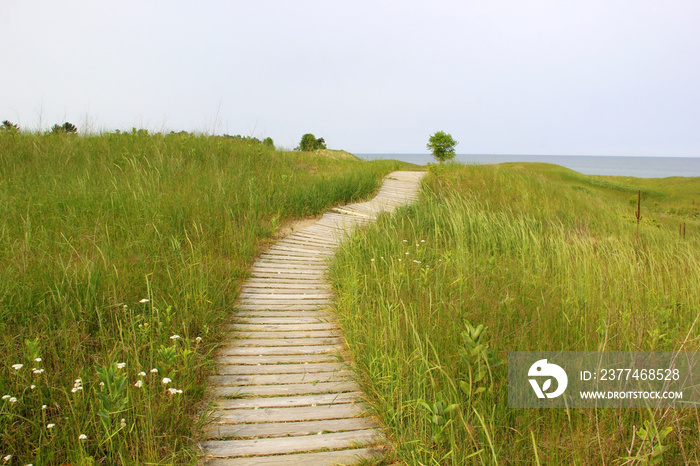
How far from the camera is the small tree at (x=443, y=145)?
1546cm

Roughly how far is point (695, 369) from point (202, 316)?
11.6ft

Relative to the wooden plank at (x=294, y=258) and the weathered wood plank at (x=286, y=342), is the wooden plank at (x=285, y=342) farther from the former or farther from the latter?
the wooden plank at (x=294, y=258)

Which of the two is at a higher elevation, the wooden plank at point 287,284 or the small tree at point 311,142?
the small tree at point 311,142

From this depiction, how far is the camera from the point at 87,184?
6.29 m

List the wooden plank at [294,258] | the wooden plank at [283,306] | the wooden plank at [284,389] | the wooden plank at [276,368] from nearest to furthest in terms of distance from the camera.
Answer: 1. the wooden plank at [284,389]
2. the wooden plank at [276,368]
3. the wooden plank at [283,306]
4. the wooden plank at [294,258]

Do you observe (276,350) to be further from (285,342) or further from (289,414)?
(289,414)

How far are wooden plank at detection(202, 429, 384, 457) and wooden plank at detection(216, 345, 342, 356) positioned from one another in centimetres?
104

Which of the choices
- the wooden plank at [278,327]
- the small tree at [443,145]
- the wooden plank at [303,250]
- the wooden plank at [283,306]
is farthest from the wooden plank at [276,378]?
the small tree at [443,145]

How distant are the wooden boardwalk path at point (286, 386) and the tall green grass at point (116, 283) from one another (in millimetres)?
192

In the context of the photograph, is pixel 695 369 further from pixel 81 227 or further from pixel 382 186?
pixel 382 186

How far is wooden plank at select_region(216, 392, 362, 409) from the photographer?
293cm

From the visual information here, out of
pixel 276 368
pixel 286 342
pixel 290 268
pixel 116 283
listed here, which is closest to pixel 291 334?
pixel 286 342

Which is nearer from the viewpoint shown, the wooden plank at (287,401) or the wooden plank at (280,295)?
the wooden plank at (287,401)

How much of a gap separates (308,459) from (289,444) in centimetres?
18
